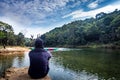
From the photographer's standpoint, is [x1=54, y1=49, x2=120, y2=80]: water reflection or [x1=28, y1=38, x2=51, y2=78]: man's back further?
[x1=54, y1=49, x2=120, y2=80]: water reflection

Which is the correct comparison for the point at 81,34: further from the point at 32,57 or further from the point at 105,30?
the point at 32,57

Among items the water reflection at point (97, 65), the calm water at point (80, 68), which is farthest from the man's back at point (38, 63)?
the water reflection at point (97, 65)

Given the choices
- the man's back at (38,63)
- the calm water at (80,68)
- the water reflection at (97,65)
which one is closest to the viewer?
the man's back at (38,63)

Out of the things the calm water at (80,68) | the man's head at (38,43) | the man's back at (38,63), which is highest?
the man's head at (38,43)

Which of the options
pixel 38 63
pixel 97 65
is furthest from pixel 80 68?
pixel 38 63

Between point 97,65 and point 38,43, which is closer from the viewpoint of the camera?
point 38,43

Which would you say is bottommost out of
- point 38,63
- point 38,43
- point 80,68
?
point 80,68

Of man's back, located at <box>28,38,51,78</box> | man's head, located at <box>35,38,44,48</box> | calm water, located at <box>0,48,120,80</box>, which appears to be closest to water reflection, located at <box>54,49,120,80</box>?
calm water, located at <box>0,48,120,80</box>

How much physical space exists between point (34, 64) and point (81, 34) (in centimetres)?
17690

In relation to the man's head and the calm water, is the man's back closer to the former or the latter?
the man's head

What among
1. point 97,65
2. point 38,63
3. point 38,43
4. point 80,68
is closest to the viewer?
point 38,63

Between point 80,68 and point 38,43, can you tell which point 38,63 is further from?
point 80,68

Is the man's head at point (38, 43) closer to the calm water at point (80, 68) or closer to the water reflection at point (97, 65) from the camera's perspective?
the calm water at point (80, 68)

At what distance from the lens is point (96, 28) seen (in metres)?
171
